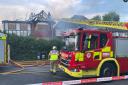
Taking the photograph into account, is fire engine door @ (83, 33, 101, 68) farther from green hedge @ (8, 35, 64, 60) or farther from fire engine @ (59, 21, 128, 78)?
green hedge @ (8, 35, 64, 60)

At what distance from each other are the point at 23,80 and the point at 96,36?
3993 mm

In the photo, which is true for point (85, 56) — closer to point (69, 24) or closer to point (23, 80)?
point (23, 80)

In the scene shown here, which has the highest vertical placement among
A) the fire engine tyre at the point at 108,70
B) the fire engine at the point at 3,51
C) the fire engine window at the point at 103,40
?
the fire engine window at the point at 103,40

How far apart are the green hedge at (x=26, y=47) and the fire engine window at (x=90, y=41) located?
514 inches

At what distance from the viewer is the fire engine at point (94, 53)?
13844 millimetres

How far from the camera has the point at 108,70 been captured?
14.5m

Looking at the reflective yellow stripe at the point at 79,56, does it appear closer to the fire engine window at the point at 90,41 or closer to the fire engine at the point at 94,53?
A: the fire engine at the point at 94,53

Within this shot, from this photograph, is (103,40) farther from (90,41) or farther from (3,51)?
(3,51)

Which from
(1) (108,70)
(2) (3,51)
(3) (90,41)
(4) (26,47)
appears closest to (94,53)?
(3) (90,41)

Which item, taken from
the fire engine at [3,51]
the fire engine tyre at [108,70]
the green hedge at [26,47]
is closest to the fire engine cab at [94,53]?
the fire engine tyre at [108,70]

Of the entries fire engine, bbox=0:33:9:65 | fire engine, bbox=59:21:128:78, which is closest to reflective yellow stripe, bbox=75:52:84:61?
fire engine, bbox=59:21:128:78

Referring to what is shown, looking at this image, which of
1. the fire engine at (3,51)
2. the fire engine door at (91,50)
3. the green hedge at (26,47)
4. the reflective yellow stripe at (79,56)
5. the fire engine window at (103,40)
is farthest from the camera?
the green hedge at (26,47)

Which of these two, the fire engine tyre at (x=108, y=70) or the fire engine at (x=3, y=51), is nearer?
the fire engine tyre at (x=108, y=70)

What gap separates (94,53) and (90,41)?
0.58m
